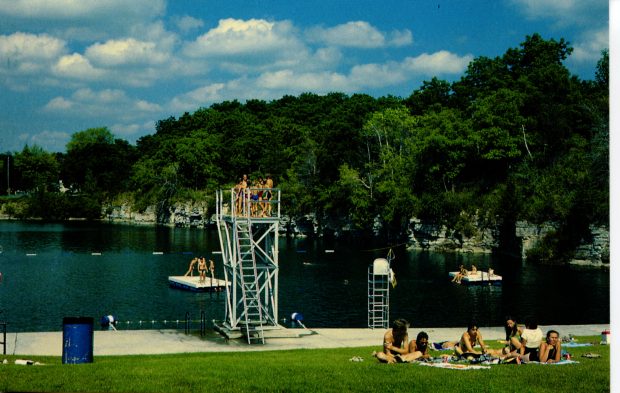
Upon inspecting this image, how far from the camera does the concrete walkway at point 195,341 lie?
848 inches

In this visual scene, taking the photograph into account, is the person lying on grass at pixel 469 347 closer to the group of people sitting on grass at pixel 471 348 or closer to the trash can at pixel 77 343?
the group of people sitting on grass at pixel 471 348

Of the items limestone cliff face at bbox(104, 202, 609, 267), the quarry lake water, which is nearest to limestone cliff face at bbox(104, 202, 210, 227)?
limestone cliff face at bbox(104, 202, 609, 267)

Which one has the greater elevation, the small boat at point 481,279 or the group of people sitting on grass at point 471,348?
the group of people sitting on grass at point 471,348

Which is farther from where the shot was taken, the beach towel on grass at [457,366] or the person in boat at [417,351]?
the person in boat at [417,351]

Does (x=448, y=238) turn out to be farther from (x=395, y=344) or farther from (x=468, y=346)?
(x=395, y=344)

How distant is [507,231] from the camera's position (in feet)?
224

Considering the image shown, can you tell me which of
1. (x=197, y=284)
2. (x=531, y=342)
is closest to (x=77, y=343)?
(x=531, y=342)

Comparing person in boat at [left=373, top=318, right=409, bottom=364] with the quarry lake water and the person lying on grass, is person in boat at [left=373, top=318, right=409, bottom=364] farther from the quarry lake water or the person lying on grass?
the quarry lake water

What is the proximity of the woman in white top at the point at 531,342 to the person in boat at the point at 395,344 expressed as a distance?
253cm

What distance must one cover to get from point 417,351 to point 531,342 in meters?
2.51

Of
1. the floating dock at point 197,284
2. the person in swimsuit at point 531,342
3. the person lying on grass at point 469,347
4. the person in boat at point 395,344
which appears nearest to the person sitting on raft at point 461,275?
the floating dock at point 197,284

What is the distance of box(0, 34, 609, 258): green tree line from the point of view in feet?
Answer: 210
